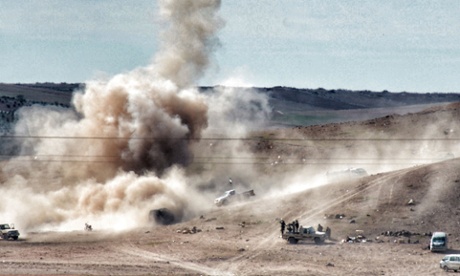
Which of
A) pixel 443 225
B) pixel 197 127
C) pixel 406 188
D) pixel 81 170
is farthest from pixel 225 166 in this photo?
pixel 443 225

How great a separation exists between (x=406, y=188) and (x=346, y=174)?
13.0 metres

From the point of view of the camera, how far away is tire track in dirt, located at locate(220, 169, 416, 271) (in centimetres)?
7519

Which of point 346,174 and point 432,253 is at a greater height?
point 346,174

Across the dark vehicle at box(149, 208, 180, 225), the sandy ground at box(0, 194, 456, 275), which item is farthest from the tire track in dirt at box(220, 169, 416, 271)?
the dark vehicle at box(149, 208, 180, 225)

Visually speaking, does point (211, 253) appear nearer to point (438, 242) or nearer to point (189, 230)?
point (189, 230)

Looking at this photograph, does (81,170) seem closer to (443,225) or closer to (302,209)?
(302,209)

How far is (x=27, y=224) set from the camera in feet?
325

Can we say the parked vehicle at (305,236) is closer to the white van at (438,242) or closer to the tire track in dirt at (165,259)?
the white van at (438,242)

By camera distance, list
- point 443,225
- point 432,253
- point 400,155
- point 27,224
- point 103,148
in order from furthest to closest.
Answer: point 400,155 < point 103,148 < point 27,224 < point 443,225 < point 432,253

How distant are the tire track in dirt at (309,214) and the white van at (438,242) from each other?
13.2m

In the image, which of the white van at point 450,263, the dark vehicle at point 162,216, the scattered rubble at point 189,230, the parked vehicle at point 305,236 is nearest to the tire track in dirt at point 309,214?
the parked vehicle at point 305,236

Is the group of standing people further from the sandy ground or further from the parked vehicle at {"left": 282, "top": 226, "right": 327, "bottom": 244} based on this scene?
the sandy ground

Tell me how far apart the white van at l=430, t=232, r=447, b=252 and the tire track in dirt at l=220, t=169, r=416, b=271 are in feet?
43.3

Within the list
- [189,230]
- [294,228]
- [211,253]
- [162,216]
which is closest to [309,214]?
[294,228]
